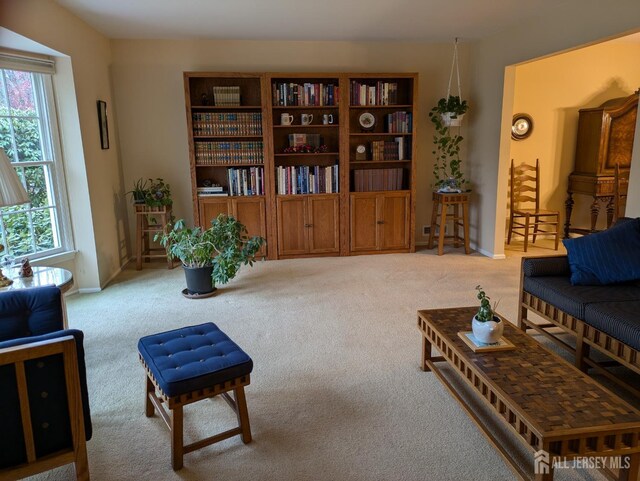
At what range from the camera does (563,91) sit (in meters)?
5.89

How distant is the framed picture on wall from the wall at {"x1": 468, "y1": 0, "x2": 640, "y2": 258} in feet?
13.9

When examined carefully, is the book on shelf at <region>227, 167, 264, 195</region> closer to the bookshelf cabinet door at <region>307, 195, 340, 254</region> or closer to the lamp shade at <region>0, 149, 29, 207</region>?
the bookshelf cabinet door at <region>307, 195, 340, 254</region>

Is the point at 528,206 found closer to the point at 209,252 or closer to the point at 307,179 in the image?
the point at 307,179

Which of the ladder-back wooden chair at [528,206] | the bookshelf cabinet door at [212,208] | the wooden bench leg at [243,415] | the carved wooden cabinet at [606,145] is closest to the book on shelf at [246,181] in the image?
the bookshelf cabinet door at [212,208]

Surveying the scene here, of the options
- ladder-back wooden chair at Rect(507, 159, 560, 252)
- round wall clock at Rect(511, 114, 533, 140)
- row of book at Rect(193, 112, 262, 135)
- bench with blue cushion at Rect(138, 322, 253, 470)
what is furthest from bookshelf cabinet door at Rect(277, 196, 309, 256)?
bench with blue cushion at Rect(138, 322, 253, 470)

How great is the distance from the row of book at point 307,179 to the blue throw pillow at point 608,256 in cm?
292

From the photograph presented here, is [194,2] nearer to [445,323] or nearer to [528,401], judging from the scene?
[445,323]

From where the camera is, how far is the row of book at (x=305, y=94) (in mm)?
5215

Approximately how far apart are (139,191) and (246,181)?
1.17 m

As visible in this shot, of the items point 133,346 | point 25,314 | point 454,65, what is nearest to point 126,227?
point 133,346

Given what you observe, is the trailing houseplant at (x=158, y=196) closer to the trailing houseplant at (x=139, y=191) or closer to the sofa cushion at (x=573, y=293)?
the trailing houseplant at (x=139, y=191)

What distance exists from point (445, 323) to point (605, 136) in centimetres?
444

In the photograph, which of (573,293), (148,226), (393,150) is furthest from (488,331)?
(148,226)

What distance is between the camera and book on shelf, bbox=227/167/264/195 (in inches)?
208
